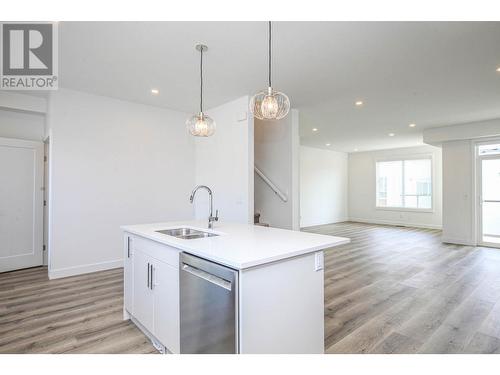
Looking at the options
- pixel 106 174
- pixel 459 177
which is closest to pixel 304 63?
pixel 106 174

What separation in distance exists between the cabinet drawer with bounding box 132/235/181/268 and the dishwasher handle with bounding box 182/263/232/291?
0.14 meters

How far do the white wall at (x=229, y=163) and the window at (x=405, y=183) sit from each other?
7.24m

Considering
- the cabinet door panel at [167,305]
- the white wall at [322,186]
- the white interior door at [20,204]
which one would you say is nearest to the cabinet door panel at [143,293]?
the cabinet door panel at [167,305]

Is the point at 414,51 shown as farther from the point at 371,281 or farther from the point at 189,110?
the point at 189,110

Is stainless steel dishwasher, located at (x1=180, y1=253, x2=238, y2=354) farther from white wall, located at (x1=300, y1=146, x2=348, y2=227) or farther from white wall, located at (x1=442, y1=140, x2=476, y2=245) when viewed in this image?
white wall, located at (x1=300, y1=146, x2=348, y2=227)

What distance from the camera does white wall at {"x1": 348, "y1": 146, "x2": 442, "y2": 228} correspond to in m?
8.42

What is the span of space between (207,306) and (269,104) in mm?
1573

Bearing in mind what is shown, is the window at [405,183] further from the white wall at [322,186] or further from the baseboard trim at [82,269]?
the baseboard trim at [82,269]

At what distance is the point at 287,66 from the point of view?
3.13 m

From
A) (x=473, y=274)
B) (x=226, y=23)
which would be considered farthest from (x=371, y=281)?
(x=226, y=23)

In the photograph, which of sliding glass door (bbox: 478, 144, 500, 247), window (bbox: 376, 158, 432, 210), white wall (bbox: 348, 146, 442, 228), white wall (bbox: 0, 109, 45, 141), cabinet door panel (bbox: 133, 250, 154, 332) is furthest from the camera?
window (bbox: 376, 158, 432, 210)

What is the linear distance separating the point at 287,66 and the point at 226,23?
102 centimetres

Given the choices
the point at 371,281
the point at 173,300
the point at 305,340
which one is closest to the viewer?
the point at 305,340

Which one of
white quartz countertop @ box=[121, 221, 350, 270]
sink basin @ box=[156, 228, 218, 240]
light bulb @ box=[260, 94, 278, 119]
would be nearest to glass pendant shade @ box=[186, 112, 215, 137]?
light bulb @ box=[260, 94, 278, 119]
